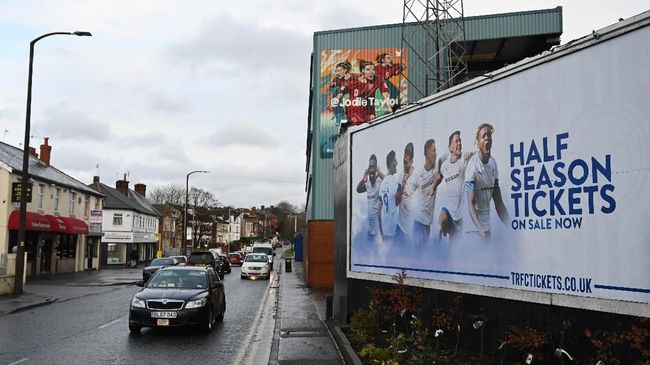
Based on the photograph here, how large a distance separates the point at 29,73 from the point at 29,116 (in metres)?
1.68

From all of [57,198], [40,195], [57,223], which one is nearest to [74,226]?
[57,198]

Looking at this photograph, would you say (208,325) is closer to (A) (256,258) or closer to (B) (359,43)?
(B) (359,43)

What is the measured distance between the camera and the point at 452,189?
987 centimetres

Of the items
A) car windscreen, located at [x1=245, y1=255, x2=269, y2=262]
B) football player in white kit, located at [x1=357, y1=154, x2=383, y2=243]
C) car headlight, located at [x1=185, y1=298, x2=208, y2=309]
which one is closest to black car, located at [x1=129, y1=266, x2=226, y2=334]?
car headlight, located at [x1=185, y1=298, x2=208, y2=309]

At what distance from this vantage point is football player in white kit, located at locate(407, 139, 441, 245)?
10.5 metres

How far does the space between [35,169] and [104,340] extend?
29.0 meters

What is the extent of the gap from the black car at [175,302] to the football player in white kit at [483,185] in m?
6.51

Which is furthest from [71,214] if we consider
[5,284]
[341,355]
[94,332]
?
[341,355]

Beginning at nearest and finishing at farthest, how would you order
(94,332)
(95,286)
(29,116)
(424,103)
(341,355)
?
(341,355) < (424,103) < (94,332) < (29,116) < (95,286)

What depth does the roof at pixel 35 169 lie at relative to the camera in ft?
108

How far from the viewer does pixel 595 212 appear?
6.96 m

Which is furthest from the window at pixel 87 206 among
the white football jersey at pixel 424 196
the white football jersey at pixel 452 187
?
the white football jersey at pixel 452 187

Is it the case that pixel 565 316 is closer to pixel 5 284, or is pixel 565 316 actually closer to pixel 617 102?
pixel 617 102

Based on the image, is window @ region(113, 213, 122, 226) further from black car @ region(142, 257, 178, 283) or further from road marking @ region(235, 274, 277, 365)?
road marking @ region(235, 274, 277, 365)
